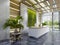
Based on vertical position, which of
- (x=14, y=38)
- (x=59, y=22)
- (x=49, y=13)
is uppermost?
(x=49, y=13)

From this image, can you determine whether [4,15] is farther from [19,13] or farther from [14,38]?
[19,13]

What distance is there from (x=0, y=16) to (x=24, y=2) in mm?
5737

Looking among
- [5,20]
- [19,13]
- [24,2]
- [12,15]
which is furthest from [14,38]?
[24,2]

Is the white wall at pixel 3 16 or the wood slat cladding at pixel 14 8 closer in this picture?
the white wall at pixel 3 16

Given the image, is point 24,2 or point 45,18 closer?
point 24,2

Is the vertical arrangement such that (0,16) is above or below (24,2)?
below

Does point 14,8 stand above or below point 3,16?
above

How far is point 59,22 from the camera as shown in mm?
21406

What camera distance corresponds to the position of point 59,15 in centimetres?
2169

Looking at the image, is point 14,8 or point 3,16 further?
point 14,8

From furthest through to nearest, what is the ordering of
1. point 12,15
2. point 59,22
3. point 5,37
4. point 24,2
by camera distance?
point 59,22, point 24,2, point 12,15, point 5,37

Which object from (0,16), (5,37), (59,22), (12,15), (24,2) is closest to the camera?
(0,16)

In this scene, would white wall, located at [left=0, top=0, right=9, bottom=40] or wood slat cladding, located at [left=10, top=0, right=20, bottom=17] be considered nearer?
white wall, located at [left=0, top=0, right=9, bottom=40]

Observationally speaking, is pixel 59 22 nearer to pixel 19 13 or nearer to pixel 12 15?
pixel 19 13
